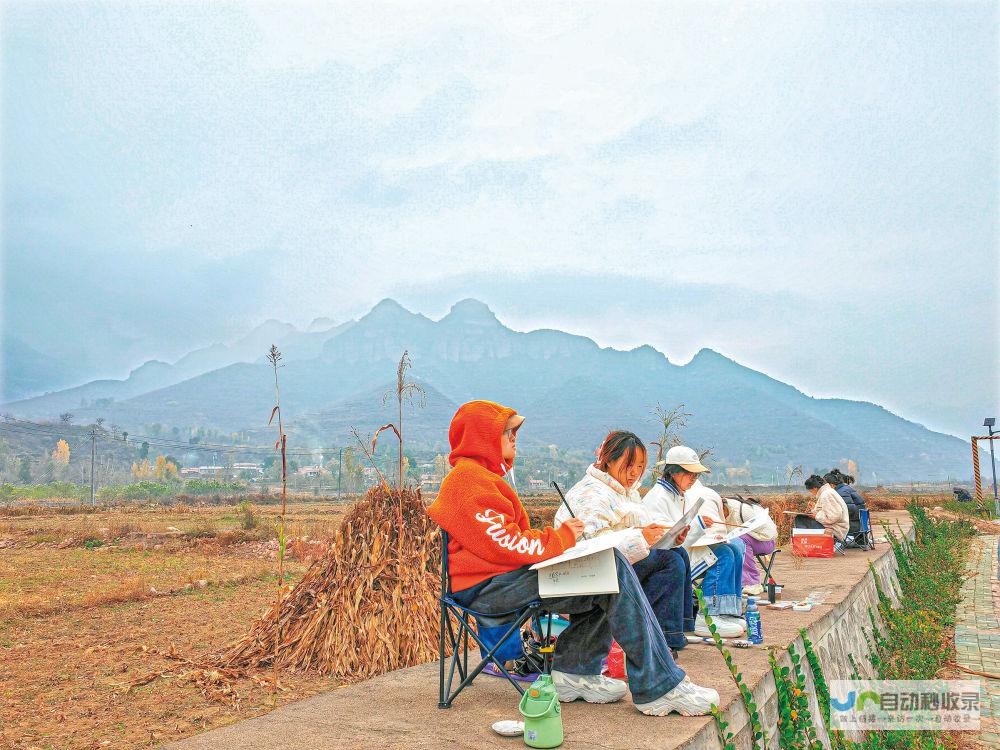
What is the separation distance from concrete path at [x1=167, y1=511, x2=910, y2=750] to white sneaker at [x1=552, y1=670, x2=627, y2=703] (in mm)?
43

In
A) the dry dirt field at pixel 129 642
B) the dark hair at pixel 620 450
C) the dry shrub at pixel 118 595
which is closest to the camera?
the dark hair at pixel 620 450

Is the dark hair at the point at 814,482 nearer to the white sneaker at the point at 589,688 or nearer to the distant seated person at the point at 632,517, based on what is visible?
the distant seated person at the point at 632,517

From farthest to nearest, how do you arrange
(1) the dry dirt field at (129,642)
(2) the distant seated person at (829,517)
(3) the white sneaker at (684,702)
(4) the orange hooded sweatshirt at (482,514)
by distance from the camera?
(2) the distant seated person at (829,517) → (1) the dry dirt field at (129,642) → (4) the orange hooded sweatshirt at (482,514) → (3) the white sneaker at (684,702)

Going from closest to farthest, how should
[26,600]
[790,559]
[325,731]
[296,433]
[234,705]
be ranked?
[325,731], [234,705], [790,559], [26,600], [296,433]

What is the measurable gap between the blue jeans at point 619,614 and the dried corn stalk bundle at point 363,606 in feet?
6.89

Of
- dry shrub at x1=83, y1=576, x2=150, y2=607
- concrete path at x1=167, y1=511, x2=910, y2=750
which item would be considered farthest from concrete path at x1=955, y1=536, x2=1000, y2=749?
dry shrub at x1=83, y1=576, x2=150, y2=607

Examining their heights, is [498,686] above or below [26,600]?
above

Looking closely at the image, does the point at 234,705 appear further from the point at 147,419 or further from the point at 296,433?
the point at 147,419

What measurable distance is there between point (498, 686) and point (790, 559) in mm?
6978

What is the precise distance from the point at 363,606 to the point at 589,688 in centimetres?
242

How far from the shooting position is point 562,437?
17338 cm

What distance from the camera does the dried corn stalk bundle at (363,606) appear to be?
541 cm

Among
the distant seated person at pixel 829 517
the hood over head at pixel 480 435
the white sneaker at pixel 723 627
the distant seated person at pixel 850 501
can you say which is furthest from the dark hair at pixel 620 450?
the distant seated person at pixel 850 501

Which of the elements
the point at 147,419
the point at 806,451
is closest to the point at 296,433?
the point at 147,419
